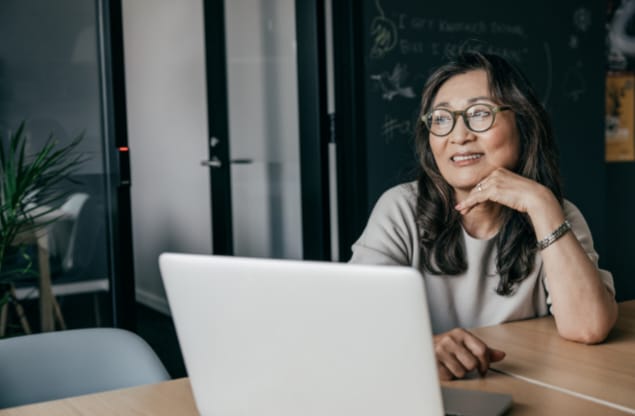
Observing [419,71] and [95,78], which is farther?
[419,71]

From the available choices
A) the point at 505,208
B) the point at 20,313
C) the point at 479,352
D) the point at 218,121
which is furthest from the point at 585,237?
the point at 218,121

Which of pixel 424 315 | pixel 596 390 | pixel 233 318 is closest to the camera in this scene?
pixel 424 315

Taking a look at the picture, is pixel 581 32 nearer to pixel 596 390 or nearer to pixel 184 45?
pixel 184 45

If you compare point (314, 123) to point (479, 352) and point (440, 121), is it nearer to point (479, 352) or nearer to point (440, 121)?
point (440, 121)

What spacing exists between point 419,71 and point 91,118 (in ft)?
5.26

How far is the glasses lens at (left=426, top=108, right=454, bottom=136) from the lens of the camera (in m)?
1.74

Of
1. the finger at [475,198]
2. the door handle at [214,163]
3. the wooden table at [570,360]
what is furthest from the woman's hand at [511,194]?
the door handle at [214,163]

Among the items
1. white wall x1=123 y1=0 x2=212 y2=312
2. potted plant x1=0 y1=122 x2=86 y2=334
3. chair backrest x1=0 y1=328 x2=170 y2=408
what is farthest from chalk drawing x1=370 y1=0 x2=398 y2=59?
chair backrest x1=0 y1=328 x2=170 y2=408

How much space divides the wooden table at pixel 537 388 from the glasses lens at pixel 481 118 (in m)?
0.55

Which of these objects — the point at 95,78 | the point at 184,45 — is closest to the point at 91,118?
the point at 95,78

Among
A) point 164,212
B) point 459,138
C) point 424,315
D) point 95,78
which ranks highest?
point 95,78

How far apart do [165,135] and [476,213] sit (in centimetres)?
241

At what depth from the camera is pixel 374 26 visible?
11.6 ft

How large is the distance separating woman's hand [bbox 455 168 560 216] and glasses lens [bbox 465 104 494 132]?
12cm
